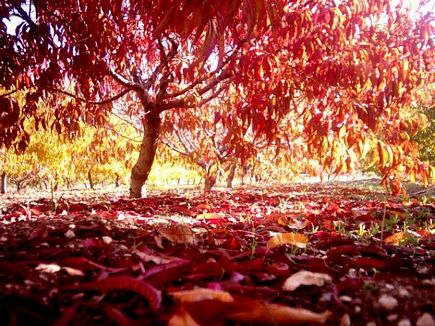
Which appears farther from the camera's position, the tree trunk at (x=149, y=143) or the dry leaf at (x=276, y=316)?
the tree trunk at (x=149, y=143)

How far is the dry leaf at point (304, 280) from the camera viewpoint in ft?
3.48

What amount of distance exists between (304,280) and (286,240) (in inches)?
23.2

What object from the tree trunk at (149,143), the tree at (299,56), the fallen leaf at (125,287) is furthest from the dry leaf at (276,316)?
the tree trunk at (149,143)

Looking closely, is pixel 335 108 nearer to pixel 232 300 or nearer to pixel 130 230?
pixel 130 230

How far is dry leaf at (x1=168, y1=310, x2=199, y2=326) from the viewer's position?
72 centimetres

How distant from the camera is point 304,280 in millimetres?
1084

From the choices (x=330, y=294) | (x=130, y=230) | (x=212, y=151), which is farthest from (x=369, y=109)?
(x=212, y=151)

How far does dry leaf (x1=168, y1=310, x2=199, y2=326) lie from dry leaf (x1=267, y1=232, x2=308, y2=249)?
93cm

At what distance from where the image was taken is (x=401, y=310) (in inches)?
37.0

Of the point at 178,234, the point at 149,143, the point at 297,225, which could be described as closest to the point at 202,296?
the point at 178,234

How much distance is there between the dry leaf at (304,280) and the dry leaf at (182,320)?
404 mm

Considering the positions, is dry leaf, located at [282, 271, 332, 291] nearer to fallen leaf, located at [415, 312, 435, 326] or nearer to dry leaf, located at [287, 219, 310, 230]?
fallen leaf, located at [415, 312, 435, 326]

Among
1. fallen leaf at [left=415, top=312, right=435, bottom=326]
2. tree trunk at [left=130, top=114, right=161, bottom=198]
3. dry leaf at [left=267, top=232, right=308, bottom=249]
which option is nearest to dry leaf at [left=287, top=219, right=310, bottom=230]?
dry leaf at [left=267, top=232, right=308, bottom=249]

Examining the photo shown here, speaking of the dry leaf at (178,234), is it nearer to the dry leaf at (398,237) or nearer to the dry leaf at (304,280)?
the dry leaf at (304,280)
